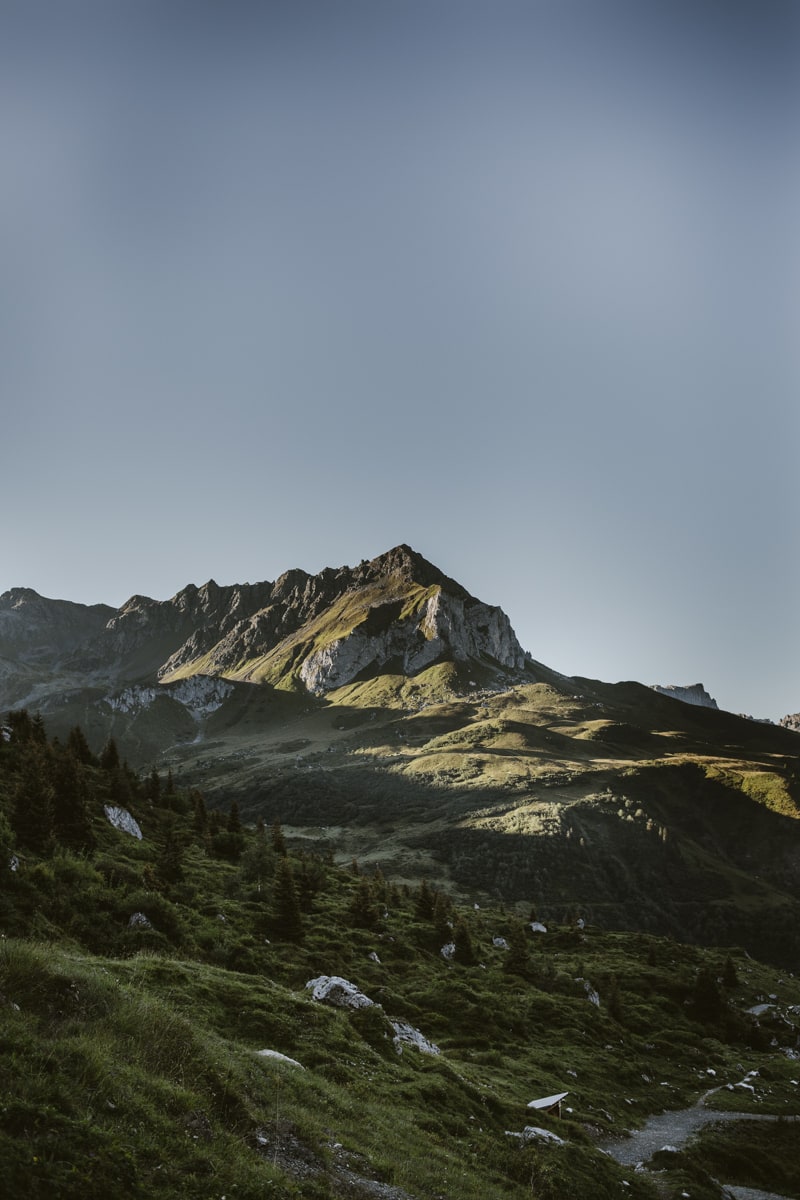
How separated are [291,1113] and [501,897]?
445ft

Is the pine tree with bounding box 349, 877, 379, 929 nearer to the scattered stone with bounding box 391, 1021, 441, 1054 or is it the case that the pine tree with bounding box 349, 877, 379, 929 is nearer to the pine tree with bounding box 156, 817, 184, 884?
the pine tree with bounding box 156, 817, 184, 884

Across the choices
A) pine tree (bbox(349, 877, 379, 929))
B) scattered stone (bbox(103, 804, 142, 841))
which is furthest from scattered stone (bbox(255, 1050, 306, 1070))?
pine tree (bbox(349, 877, 379, 929))

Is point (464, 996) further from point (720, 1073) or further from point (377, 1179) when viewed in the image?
point (377, 1179)

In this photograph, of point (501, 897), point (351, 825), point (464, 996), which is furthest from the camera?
point (351, 825)

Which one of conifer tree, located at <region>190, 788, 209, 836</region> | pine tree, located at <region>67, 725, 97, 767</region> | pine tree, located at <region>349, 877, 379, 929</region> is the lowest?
pine tree, located at <region>349, 877, 379, 929</region>

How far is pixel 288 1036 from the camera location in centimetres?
2106

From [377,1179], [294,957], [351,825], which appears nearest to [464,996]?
[294,957]

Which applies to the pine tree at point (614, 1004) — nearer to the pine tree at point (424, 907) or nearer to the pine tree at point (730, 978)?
the pine tree at point (424, 907)

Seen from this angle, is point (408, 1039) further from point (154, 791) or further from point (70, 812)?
point (154, 791)

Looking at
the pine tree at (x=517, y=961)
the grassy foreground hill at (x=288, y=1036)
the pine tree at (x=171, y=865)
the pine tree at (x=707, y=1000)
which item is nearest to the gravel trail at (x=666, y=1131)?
the grassy foreground hill at (x=288, y=1036)

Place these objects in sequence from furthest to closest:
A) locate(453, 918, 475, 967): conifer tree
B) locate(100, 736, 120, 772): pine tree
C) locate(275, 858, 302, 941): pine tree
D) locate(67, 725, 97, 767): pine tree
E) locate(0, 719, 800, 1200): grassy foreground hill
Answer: locate(100, 736, 120, 772): pine tree < locate(67, 725, 97, 767): pine tree < locate(453, 918, 475, 967): conifer tree < locate(275, 858, 302, 941): pine tree < locate(0, 719, 800, 1200): grassy foreground hill

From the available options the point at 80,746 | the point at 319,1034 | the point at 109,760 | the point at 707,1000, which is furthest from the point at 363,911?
the point at 707,1000

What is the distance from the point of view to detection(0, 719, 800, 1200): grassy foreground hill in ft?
36.0

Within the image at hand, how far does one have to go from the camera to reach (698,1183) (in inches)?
964
